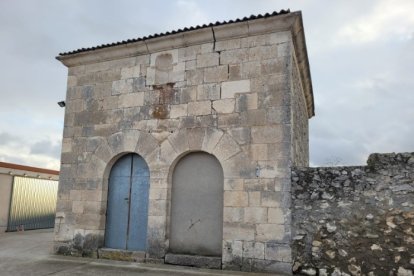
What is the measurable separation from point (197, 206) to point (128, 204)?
4.71 ft

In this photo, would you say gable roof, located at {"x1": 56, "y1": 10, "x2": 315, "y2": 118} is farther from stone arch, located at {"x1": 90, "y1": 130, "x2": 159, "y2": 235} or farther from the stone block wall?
the stone block wall

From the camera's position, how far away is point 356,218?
539 cm

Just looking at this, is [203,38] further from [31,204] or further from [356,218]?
[31,204]

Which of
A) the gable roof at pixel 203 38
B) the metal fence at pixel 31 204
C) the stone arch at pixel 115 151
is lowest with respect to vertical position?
the metal fence at pixel 31 204

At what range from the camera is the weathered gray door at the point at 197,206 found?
624cm

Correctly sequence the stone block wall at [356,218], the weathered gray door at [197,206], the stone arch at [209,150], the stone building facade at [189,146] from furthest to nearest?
the weathered gray door at [197,206], the stone arch at [209,150], the stone building facade at [189,146], the stone block wall at [356,218]

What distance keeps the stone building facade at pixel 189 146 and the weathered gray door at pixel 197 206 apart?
0.02 metres

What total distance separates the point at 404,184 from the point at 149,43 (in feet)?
16.7

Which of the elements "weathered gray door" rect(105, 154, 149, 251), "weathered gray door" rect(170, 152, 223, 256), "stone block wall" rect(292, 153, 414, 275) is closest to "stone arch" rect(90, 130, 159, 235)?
"weathered gray door" rect(105, 154, 149, 251)

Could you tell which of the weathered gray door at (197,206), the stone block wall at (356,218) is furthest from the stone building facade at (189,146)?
the stone block wall at (356,218)

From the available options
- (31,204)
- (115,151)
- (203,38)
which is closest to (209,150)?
(115,151)

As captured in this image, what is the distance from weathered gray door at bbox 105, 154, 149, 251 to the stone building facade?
0.07 feet

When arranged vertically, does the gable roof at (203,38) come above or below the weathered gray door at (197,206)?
above

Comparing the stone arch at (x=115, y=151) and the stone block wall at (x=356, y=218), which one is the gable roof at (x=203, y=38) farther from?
the stone block wall at (x=356, y=218)
